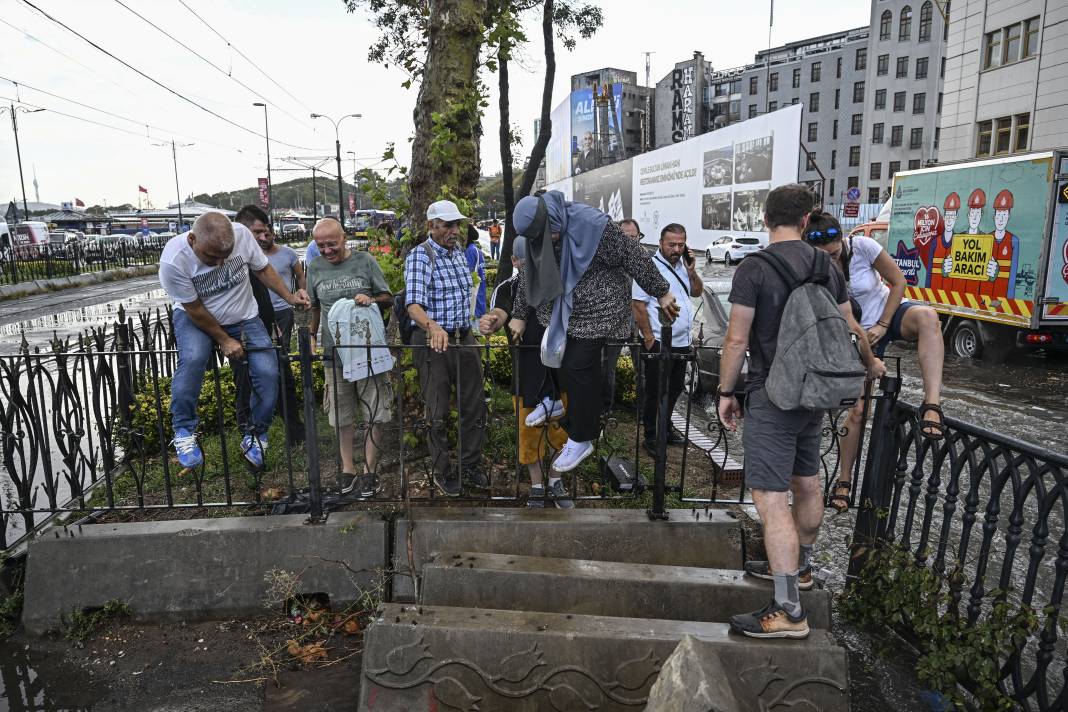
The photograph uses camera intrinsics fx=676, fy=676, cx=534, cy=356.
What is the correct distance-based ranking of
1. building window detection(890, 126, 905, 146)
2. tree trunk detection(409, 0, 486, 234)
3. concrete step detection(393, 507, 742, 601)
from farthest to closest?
building window detection(890, 126, 905, 146)
tree trunk detection(409, 0, 486, 234)
concrete step detection(393, 507, 742, 601)

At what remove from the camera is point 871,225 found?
1366 centimetres

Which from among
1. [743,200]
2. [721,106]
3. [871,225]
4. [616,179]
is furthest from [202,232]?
[721,106]

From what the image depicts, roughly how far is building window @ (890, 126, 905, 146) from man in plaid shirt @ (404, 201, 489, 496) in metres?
64.2

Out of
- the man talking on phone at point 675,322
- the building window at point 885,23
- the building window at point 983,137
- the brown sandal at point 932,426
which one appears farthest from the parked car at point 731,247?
the building window at point 885,23

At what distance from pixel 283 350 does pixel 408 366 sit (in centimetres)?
133

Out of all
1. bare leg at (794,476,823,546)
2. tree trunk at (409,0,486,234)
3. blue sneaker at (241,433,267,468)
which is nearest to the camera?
bare leg at (794,476,823,546)

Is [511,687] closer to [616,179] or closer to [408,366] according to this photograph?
[408,366]

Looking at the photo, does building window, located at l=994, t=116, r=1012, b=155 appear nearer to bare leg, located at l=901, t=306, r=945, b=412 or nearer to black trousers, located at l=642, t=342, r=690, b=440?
black trousers, located at l=642, t=342, r=690, b=440

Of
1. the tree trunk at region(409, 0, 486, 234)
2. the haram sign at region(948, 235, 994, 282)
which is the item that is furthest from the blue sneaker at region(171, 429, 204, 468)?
the haram sign at region(948, 235, 994, 282)

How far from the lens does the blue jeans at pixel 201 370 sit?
4250 millimetres

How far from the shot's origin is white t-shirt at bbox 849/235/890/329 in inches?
176

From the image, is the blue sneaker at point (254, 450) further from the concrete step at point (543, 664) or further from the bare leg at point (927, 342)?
the bare leg at point (927, 342)

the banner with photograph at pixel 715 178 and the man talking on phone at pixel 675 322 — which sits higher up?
the banner with photograph at pixel 715 178

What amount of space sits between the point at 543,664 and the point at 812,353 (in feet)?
5.66
